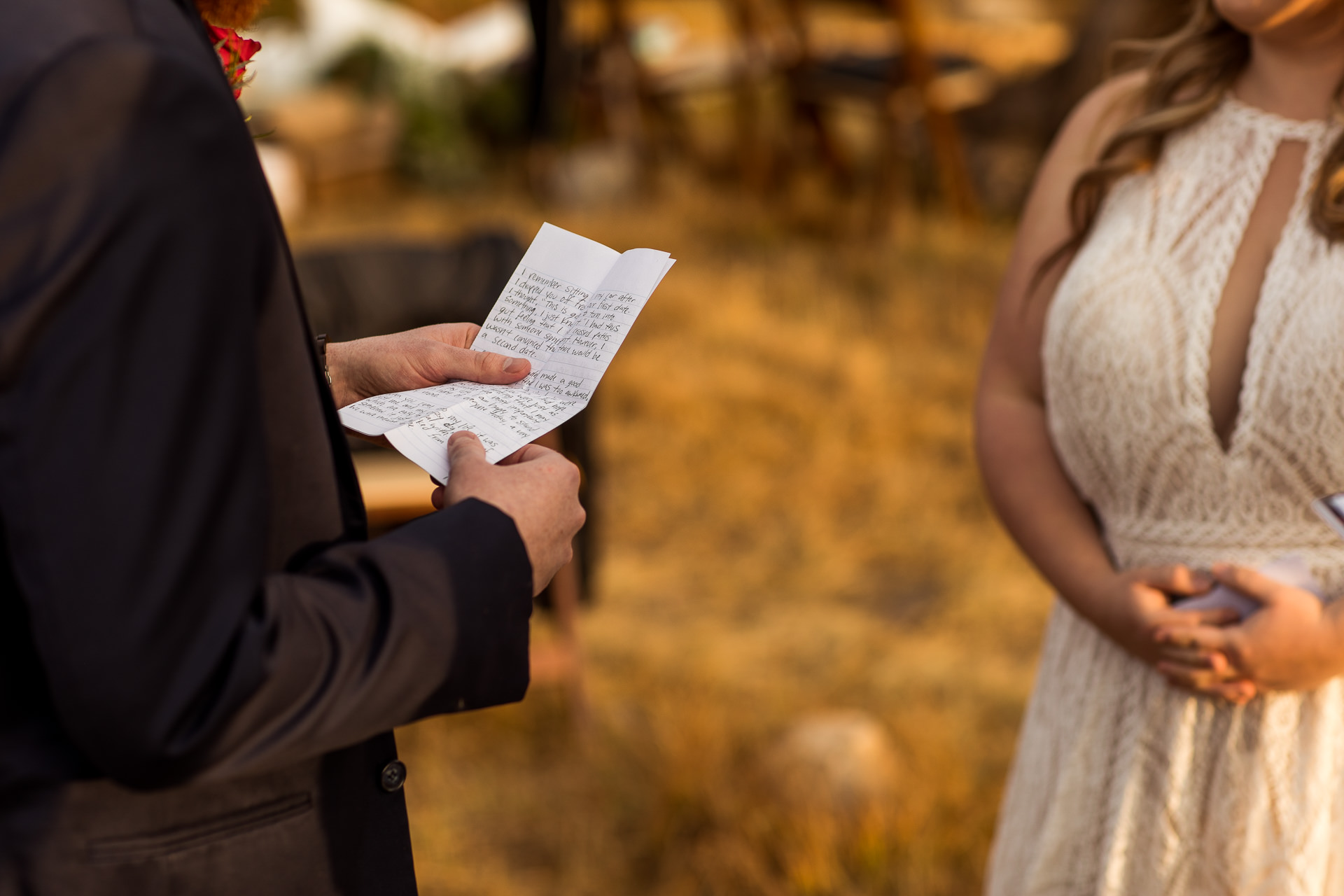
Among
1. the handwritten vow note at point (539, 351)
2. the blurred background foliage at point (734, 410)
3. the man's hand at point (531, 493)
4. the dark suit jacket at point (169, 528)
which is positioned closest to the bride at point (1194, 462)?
the handwritten vow note at point (539, 351)

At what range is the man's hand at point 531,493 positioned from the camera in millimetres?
1002

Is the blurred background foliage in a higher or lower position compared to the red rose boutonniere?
lower

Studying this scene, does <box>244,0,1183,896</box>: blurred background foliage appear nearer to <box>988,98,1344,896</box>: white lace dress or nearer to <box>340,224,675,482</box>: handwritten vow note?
<box>988,98,1344,896</box>: white lace dress

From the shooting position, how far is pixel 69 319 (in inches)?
29.2

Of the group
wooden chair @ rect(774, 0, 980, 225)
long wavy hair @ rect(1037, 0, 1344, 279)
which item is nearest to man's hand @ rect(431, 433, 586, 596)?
long wavy hair @ rect(1037, 0, 1344, 279)

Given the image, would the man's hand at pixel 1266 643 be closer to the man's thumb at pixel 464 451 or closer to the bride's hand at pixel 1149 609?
the bride's hand at pixel 1149 609

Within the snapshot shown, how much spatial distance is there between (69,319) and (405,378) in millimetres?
500

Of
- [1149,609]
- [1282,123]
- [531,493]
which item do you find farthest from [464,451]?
[1282,123]

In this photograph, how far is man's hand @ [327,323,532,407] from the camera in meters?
1.17

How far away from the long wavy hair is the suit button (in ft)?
3.77

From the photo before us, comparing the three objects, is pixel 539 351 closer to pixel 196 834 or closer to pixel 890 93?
pixel 196 834

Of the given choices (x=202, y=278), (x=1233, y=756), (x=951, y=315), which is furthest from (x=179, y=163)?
(x=951, y=315)

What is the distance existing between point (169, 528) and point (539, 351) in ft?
1.52

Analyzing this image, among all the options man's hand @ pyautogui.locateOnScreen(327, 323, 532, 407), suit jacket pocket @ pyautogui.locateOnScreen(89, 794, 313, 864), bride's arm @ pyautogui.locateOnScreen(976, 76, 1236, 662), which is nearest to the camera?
suit jacket pocket @ pyautogui.locateOnScreen(89, 794, 313, 864)
